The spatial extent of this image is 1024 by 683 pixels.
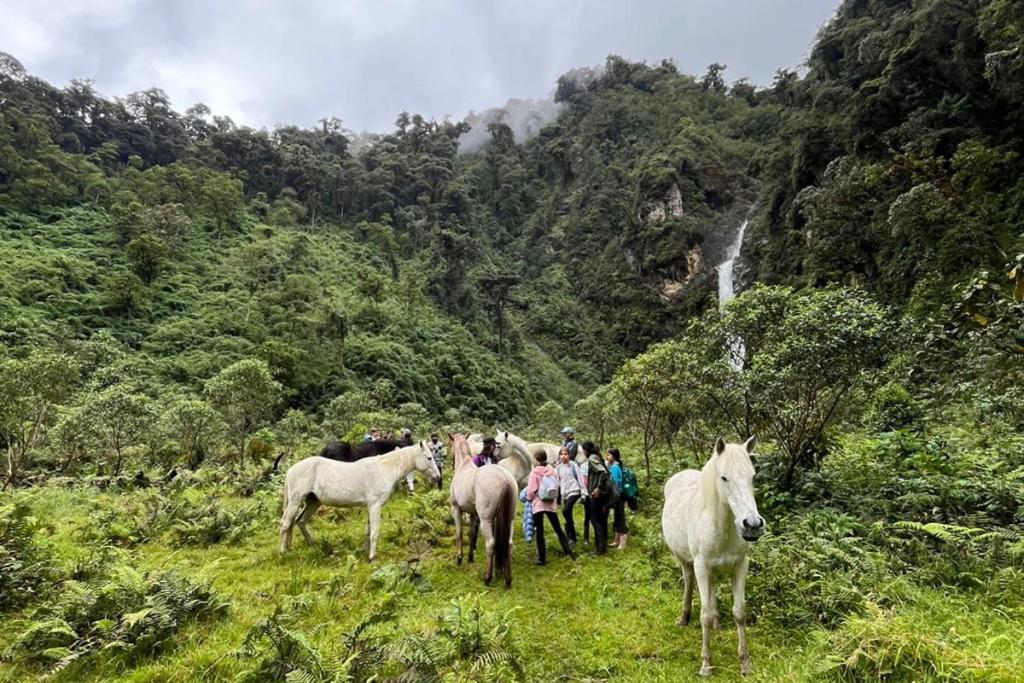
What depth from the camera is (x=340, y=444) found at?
39.9ft

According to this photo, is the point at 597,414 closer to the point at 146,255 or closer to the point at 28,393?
the point at 28,393

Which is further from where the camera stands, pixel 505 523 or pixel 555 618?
pixel 505 523

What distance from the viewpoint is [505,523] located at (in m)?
7.13

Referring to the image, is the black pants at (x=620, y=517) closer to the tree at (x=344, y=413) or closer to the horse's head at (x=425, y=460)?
the horse's head at (x=425, y=460)

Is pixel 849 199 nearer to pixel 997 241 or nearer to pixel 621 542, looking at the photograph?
pixel 997 241

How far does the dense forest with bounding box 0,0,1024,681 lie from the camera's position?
17.4 ft

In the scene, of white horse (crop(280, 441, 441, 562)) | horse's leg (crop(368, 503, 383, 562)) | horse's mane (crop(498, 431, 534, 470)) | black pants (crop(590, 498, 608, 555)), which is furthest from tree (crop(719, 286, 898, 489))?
horse's leg (crop(368, 503, 383, 562))

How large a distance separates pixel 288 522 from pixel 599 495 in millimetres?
5068

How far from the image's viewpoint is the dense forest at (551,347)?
17.4ft

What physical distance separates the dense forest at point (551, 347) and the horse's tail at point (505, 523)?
0.78 metres

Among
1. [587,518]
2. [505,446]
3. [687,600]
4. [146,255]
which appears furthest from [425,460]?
[146,255]

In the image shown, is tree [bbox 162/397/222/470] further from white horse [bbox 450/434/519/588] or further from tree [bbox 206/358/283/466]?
white horse [bbox 450/434/519/588]

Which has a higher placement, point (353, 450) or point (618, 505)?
point (353, 450)

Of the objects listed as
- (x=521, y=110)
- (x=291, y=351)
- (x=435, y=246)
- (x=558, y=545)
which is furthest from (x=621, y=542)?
(x=521, y=110)
